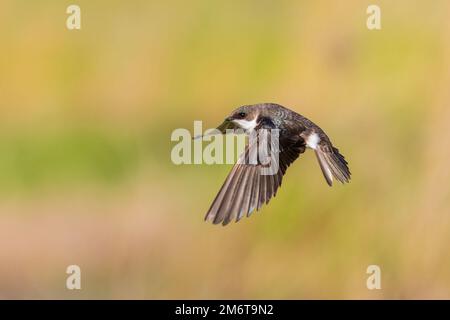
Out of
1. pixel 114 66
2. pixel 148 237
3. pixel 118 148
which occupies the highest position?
pixel 114 66

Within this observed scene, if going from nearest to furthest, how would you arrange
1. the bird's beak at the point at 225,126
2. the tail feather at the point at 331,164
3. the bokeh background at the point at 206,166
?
1. the tail feather at the point at 331,164
2. the bird's beak at the point at 225,126
3. the bokeh background at the point at 206,166

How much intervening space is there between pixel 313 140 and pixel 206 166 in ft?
5.11

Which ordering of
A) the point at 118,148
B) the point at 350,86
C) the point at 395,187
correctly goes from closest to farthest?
the point at 395,187
the point at 350,86
the point at 118,148

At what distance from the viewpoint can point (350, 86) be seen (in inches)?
147

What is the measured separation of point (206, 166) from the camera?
405cm

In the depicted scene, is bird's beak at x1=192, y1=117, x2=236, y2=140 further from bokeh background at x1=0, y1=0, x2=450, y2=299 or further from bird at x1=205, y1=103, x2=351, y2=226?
bokeh background at x1=0, y1=0, x2=450, y2=299

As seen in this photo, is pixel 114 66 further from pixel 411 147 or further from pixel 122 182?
pixel 411 147

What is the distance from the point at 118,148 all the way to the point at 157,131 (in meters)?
0.19

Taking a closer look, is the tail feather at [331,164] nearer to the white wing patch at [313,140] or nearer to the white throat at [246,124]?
the white wing patch at [313,140]

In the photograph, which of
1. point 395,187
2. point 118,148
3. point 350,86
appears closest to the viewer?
point 395,187

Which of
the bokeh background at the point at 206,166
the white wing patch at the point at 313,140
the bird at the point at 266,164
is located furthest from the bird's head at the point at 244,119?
the bokeh background at the point at 206,166

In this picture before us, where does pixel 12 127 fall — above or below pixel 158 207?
above

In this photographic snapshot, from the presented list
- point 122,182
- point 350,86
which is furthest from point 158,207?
point 350,86

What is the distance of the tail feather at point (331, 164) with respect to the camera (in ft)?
8.03
